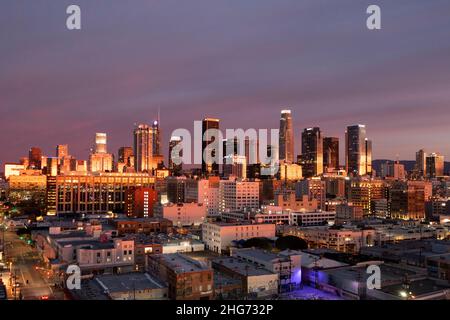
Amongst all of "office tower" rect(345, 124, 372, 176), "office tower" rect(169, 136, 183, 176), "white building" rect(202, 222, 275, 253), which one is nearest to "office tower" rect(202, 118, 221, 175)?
"office tower" rect(169, 136, 183, 176)

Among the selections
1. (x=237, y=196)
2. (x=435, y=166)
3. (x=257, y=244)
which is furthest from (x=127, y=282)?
(x=435, y=166)

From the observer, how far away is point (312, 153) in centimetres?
7406

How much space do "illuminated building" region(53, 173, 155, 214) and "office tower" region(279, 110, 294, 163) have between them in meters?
39.6

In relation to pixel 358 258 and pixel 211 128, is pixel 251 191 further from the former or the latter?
pixel 211 128

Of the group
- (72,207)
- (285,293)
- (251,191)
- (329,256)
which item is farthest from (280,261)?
(72,207)

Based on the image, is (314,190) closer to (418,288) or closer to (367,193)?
(367,193)

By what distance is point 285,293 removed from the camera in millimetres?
11500

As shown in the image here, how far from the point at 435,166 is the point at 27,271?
68736 mm

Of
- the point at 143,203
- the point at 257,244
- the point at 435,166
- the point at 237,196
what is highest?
the point at 435,166

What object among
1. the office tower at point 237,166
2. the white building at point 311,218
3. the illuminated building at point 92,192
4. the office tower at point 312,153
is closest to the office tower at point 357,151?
the office tower at point 312,153

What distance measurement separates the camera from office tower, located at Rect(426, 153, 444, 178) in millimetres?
67988

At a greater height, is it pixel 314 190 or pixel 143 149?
pixel 143 149
